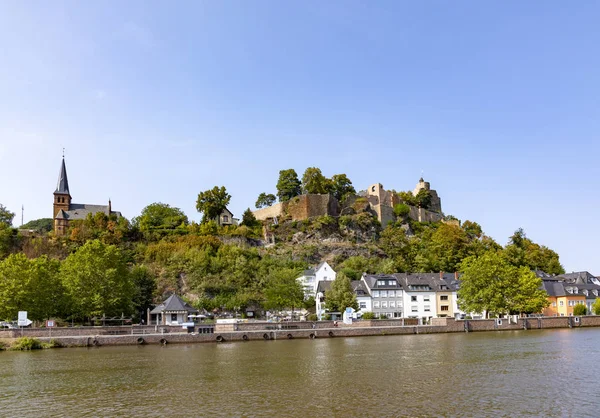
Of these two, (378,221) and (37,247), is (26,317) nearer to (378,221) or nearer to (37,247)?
(37,247)

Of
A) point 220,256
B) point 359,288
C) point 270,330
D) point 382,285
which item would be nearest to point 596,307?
point 382,285

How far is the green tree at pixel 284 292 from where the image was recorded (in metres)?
65.8

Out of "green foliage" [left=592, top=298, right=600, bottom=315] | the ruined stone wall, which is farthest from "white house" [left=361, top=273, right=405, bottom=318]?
the ruined stone wall

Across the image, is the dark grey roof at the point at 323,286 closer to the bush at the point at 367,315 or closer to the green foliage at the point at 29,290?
the bush at the point at 367,315

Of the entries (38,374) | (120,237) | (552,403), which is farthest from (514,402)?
(120,237)

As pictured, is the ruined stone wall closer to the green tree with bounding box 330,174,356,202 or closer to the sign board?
the green tree with bounding box 330,174,356,202

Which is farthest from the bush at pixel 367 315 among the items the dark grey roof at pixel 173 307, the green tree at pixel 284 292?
the dark grey roof at pixel 173 307

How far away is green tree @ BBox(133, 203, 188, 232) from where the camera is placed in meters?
84.1

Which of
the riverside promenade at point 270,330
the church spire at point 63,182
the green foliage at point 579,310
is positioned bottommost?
the riverside promenade at point 270,330

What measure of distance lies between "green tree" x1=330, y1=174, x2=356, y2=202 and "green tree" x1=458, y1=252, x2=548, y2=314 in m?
39.2

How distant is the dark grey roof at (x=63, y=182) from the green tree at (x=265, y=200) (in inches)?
1287

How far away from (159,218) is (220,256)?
18139 mm

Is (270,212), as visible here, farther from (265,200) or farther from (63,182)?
(63,182)

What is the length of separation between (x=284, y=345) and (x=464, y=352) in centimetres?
1514
